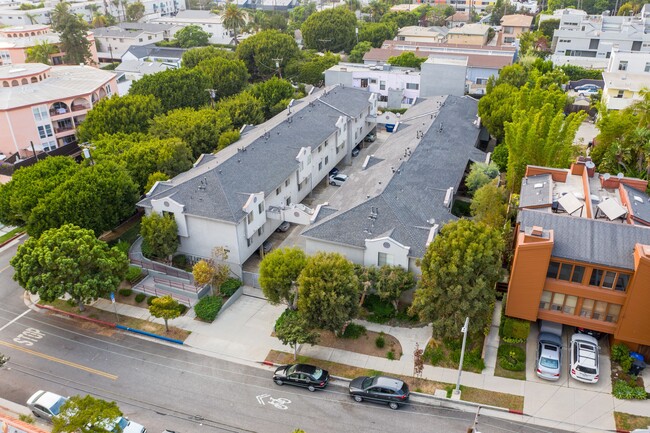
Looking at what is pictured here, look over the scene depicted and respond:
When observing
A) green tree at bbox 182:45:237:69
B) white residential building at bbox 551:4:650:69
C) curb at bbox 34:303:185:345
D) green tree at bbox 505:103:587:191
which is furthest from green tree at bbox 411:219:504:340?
white residential building at bbox 551:4:650:69

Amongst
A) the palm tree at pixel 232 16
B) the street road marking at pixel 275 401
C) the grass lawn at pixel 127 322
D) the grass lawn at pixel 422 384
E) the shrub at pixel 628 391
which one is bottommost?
the grass lawn at pixel 127 322


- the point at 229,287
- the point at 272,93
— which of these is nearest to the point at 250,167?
the point at 229,287

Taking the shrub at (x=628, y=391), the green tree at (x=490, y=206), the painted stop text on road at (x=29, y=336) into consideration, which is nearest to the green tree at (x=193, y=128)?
the painted stop text on road at (x=29, y=336)

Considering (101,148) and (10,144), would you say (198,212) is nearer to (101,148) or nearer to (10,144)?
(101,148)

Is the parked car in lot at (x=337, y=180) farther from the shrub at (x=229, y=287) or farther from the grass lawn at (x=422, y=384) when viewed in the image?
the grass lawn at (x=422, y=384)

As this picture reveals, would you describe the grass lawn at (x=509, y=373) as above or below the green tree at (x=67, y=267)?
below

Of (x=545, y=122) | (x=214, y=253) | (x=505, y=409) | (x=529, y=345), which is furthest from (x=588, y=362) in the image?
(x=214, y=253)

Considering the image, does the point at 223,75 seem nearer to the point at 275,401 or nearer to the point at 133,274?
the point at 133,274
